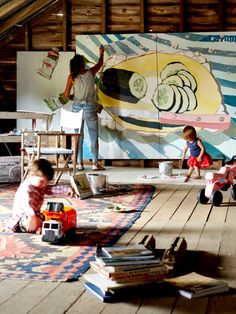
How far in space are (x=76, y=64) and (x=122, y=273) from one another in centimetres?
573

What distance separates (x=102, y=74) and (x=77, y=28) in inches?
35.9

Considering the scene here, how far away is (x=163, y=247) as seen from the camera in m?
3.53

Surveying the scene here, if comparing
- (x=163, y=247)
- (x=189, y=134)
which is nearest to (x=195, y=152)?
(x=189, y=134)

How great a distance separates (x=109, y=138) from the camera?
885 centimetres

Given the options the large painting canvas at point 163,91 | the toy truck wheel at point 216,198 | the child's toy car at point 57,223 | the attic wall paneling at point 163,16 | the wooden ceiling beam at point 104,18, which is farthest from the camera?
the wooden ceiling beam at point 104,18

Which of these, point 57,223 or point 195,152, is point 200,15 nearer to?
point 195,152

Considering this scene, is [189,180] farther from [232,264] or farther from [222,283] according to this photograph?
[222,283]

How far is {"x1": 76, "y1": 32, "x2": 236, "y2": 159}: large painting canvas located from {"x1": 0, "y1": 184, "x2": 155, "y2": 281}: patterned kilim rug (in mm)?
3047

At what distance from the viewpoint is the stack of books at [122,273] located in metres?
2.62

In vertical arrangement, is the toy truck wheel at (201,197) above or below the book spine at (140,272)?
below

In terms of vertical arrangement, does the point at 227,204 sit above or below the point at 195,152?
below

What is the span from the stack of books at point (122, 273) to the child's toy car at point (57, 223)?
2.72 ft

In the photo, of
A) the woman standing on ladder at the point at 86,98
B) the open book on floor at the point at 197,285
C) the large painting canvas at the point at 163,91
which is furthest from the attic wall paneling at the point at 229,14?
the open book on floor at the point at 197,285

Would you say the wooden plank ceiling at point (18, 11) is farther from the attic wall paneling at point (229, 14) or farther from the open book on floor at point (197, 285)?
the open book on floor at point (197, 285)
